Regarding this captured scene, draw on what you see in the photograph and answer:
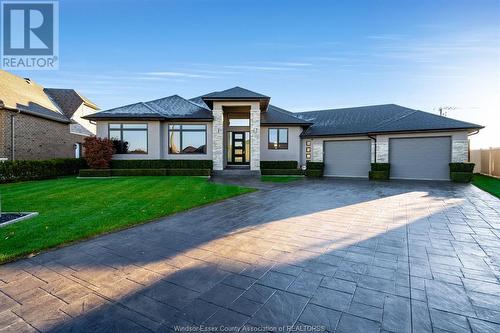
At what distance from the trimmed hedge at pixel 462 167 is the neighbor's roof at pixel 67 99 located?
27777 mm

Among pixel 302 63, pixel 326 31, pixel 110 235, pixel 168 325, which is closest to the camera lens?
pixel 168 325

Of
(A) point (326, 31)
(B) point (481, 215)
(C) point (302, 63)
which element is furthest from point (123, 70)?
(B) point (481, 215)

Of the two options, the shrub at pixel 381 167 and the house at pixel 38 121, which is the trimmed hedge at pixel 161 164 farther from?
the shrub at pixel 381 167

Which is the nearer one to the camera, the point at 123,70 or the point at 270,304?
the point at 270,304

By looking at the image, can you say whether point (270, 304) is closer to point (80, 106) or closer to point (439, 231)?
point (439, 231)

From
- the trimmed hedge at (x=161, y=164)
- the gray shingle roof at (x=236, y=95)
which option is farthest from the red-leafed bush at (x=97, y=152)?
the gray shingle roof at (x=236, y=95)

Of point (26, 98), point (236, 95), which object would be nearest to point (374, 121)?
point (236, 95)

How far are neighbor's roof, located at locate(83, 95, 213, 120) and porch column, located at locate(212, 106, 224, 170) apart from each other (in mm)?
591

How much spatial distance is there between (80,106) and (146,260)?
23546mm

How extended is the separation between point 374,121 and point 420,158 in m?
4.13

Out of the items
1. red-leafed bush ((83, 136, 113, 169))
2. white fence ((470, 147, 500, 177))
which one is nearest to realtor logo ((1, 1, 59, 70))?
red-leafed bush ((83, 136, 113, 169))

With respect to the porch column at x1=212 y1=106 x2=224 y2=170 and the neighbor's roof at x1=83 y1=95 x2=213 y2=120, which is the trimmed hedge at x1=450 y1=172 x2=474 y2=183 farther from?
the neighbor's roof at x1=83 y1=95 x2=213 y2=120

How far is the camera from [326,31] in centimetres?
1183

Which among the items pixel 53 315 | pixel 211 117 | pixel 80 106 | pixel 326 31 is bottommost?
pixel 53 315
